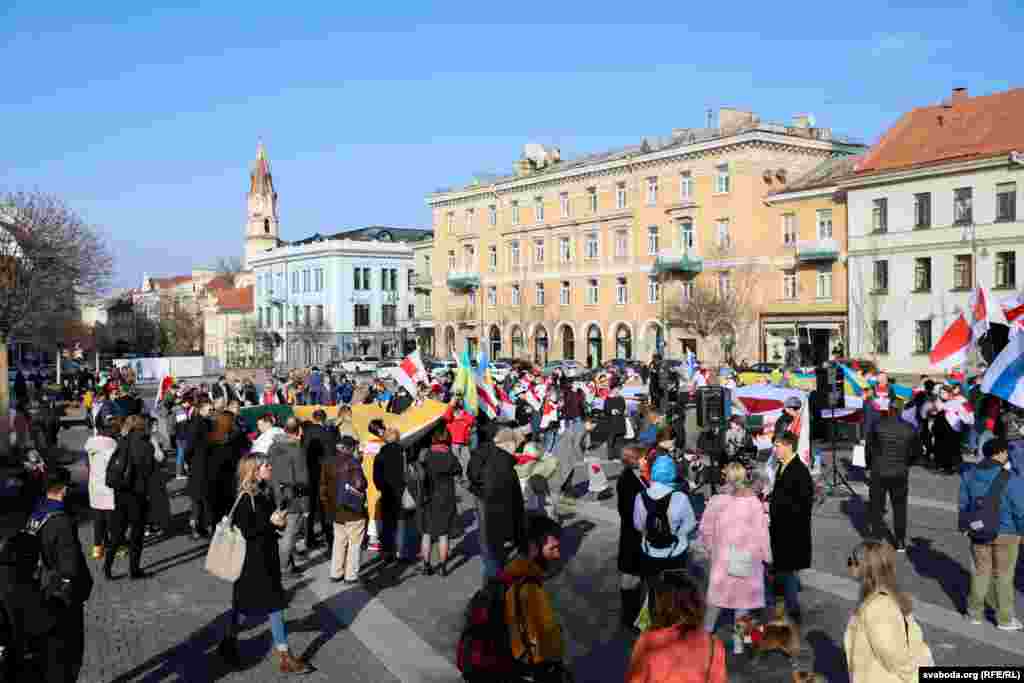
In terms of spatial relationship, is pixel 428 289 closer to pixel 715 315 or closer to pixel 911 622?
pixel 715 315

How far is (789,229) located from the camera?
179 feet

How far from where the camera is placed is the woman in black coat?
8117 millimetres

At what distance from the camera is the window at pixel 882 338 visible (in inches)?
1912

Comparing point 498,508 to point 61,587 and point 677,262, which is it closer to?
point 61,587

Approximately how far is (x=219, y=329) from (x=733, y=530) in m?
114

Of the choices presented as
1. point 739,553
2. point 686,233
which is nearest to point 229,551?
point 739,553

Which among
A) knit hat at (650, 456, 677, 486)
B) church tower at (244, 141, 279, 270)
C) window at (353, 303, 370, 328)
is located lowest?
knit hat at (650, 456, 677, 486)

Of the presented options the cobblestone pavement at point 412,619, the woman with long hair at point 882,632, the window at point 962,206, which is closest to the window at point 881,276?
the window at point 962,206

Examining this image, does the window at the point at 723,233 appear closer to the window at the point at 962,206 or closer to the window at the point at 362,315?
the window at the point at 962,206

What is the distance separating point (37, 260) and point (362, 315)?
186 feet

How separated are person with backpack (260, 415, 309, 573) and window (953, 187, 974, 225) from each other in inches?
1585

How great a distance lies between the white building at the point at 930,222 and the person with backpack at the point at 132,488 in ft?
131

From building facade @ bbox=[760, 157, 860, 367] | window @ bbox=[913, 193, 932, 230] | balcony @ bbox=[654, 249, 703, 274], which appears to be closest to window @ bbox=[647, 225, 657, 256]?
balcony @ bbox=[654, 249, 703, 274]

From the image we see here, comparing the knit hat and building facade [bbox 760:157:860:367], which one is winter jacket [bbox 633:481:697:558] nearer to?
the knit hat
